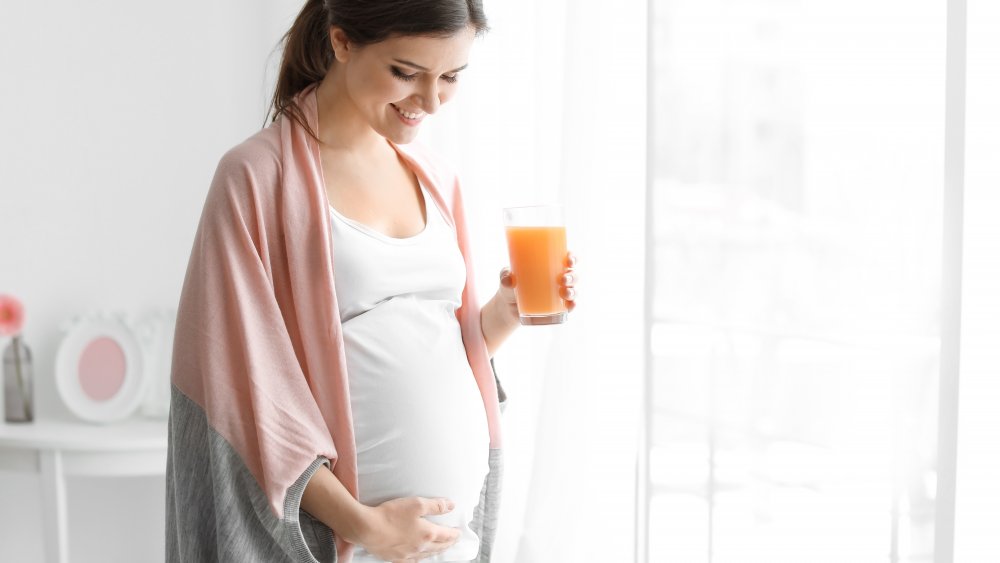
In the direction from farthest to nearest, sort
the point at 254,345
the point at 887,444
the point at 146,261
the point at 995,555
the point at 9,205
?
the point at 146,261
the point at 9,205
the point at 887,444
the point at 995,555
the point at 254,345

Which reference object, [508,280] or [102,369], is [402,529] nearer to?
[508,280]

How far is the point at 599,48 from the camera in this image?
209cm

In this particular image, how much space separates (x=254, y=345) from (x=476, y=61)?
127cm

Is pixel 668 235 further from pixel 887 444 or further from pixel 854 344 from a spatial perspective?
pixel 887 444

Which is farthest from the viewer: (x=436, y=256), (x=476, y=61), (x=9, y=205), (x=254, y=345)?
(x=9, y=205)

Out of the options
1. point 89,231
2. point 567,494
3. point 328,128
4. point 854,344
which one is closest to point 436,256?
point 328,128

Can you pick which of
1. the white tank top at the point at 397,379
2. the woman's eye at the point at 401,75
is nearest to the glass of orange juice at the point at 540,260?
the white tank top at the point at 397,379

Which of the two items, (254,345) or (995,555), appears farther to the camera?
(995,555)

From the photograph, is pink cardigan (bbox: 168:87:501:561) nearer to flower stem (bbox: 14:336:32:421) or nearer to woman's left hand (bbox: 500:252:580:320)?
woman's left hand (bbox: 500:252:580:320)

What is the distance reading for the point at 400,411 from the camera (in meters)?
1.35

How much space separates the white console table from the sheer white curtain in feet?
2.85

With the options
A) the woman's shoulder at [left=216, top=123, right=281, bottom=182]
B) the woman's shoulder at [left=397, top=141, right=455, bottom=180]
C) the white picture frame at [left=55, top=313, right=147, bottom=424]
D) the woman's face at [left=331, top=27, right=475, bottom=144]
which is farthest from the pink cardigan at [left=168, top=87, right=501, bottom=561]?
the white picture frame at [left=55, top=313, right=147, bottom=424]

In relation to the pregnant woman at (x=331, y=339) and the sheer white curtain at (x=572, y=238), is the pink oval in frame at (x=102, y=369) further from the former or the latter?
the pregnant woman at (x=331, y=339)

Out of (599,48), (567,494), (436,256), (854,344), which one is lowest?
(567,494)
